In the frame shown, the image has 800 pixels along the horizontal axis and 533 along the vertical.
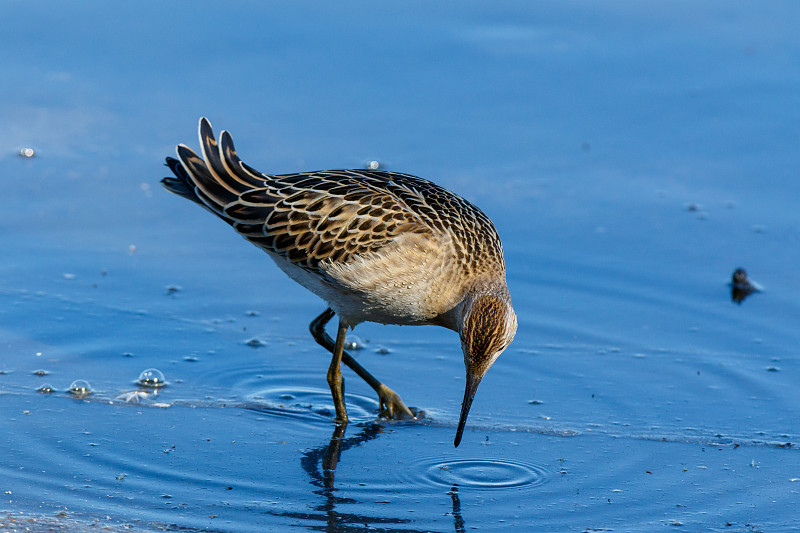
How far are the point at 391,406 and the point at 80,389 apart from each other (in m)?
2.11

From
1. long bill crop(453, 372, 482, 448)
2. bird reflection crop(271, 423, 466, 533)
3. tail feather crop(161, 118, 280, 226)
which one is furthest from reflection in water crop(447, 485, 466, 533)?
tail feather crop(161, 118, 280, 226)

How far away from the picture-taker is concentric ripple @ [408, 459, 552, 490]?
23.0 ft

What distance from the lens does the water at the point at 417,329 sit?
6.96 meters

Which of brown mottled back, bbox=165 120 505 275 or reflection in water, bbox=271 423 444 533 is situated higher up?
brown mottled back, bbox=165 120 505 275

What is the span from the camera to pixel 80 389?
26.3 ft

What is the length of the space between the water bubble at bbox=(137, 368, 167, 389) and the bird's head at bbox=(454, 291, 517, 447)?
2185 millimetres

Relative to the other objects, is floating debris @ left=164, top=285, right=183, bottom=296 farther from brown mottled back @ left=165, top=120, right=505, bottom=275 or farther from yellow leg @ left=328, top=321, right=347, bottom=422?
yellow leg @ left=328, top=321, right=347, bottom=422

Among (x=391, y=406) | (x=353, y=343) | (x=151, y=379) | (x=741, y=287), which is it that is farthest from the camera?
(x=741, y=287)

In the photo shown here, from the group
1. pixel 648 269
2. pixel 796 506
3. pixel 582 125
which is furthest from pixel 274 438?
pixel 582 125

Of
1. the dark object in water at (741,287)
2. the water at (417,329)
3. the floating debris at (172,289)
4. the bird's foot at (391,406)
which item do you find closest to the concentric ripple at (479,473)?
the water at (417,329)

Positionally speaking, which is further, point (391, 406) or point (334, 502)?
point (391, 406)

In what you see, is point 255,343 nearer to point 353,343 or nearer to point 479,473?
point 353,343

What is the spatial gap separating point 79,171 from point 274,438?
14.8ft

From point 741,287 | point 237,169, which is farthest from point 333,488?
point 741,287
